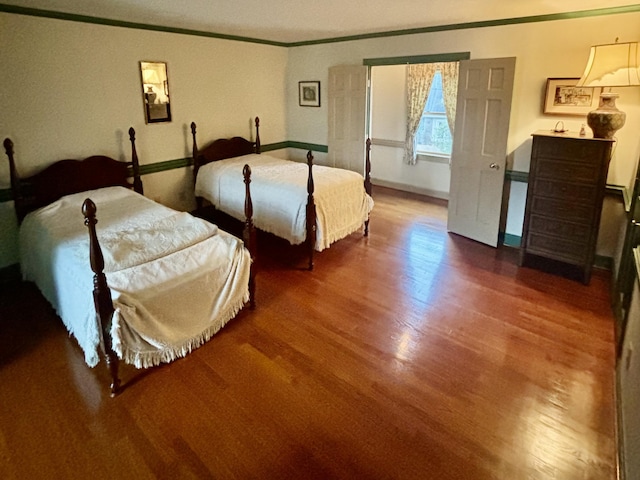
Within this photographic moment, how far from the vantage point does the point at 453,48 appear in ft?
14.5

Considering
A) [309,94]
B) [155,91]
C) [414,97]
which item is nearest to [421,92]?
[414,97]

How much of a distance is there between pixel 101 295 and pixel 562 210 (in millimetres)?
3649

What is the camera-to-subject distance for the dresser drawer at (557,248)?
3525 millimetres

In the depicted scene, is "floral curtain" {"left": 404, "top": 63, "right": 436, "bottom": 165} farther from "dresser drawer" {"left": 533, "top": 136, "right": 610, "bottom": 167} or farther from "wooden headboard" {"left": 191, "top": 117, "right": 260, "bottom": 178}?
"dresser drawer" {"left": 533, "top": 136, "right": 610, "bottom": 167}

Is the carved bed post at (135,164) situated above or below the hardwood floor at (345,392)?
above

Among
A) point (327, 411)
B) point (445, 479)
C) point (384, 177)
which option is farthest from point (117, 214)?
point (384, 177)

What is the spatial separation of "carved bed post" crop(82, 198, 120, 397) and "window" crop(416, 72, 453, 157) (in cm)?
540

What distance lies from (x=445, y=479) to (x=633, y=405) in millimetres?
957

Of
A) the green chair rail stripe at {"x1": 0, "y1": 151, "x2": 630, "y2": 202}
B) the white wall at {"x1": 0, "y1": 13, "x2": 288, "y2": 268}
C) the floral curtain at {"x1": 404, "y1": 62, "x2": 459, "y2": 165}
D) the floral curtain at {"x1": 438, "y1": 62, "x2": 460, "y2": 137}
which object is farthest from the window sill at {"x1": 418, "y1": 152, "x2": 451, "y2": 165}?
the white wall at {"x1": 0, "y1": 13, "x2": 288, "y2": 268}

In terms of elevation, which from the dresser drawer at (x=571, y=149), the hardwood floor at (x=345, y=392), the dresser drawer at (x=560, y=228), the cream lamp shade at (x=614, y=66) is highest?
the cream lamp shade at (x=614, y=66)

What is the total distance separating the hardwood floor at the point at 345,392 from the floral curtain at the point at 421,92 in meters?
3.44

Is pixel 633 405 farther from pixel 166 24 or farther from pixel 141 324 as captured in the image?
pixel 166 24

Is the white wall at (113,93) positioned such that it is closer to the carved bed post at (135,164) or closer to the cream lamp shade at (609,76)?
Answer: the carved bed post at (135,164)

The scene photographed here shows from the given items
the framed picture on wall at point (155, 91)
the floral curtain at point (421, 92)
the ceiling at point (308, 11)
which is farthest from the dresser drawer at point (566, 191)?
the framed picture on wall at point (155, 91)
